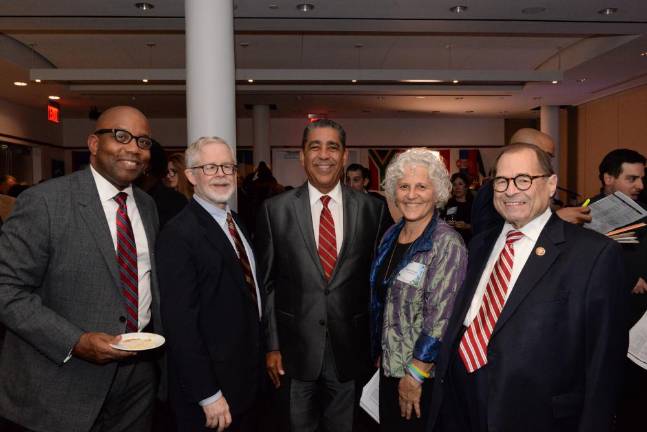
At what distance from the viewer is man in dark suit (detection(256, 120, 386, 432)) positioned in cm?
234

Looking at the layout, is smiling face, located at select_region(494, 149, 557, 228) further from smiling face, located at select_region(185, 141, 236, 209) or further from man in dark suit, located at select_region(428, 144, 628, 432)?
smiling face, located at select_region(185, 141, 236, 209)

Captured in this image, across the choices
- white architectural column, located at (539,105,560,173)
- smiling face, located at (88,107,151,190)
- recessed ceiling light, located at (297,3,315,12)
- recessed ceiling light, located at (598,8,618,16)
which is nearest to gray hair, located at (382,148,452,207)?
smiling face, located at (88,107,151,190)

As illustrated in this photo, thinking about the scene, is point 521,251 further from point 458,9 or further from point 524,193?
point 458,9

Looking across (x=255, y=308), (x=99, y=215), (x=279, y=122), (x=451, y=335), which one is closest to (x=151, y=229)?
(x=99, y=215)

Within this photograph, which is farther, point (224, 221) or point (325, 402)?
point (325, 402)

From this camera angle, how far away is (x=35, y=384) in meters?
1.79

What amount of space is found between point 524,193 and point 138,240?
4.82ft

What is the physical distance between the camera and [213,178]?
6.85 feet

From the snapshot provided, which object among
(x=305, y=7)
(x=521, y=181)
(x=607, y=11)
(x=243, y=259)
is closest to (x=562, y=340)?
(x=521, y=181)

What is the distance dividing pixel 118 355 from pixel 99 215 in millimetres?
515

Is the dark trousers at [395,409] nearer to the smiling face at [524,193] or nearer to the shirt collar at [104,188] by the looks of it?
the smiling face at [524,193]

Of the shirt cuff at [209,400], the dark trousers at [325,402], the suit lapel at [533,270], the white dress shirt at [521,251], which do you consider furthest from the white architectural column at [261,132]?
the suit lapel at [533,270]

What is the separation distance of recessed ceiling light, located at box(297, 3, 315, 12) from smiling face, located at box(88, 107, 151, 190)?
4.21 meters

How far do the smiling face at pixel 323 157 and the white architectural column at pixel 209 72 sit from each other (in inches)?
66.4
